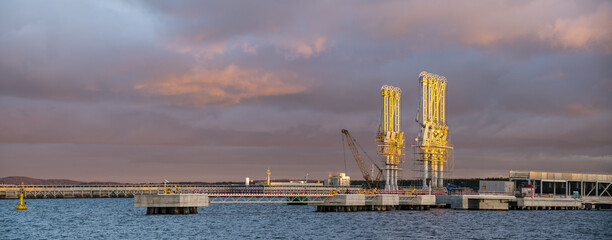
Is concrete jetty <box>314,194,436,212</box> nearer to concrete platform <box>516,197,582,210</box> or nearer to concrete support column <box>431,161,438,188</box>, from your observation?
concrete support column <box>431,161,438,188</box>

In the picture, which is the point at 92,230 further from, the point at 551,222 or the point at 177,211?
the point at 551,222

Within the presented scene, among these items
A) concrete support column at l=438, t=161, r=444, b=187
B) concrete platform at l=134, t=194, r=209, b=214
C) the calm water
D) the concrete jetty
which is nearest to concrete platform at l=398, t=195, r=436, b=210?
the concrete jetty

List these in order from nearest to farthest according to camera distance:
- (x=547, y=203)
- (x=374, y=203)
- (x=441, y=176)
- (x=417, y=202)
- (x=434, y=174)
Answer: (x=374, y=203) < (x=417, y=202) < (x=547, y=203) < (x=434, y=174) < (x=441, y=176)

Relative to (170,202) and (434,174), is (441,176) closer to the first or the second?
(434,174)

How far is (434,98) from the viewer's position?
Answer: 141125 mm

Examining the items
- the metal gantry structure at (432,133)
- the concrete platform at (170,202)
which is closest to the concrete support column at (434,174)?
the metal gantry structure at (432,133)

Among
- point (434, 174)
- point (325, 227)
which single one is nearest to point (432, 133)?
point (434, 174)

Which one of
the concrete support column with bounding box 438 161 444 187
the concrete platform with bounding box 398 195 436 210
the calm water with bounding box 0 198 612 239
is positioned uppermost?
the concrete support column with bounding box 438 161 444 187

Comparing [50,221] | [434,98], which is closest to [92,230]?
[50,221]

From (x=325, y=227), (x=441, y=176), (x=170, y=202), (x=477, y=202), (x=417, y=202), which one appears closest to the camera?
(x=325, y=227)

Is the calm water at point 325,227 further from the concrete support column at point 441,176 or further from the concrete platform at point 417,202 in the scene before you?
the concrete support column at point 441,176

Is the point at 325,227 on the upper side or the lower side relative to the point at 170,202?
lower

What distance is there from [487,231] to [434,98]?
5854 centimetres

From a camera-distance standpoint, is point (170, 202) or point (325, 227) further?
point (170, 202)
